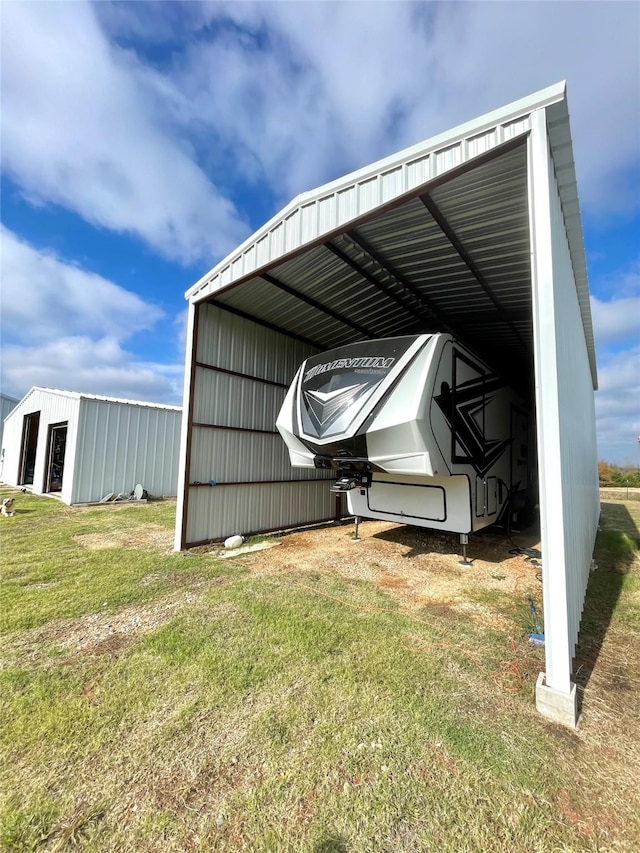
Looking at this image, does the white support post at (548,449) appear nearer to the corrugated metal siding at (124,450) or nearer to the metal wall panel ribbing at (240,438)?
the metal wall panel ribbing at (240,438)

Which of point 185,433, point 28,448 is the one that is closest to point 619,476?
point 185,433

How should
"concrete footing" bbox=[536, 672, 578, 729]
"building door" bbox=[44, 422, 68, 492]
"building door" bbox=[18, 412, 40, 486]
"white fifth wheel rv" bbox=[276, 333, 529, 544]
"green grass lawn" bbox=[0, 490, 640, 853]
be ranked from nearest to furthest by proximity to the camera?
1. "green grass lawn" bbox=[0, 490, 640, 853]
2. "concrete footing" bbox=[536, 672, 578, 729]
3. "white fifth wheel rv" bbox=[276, 333, 529, 544]
4. "building door" bbox=[44, 422, 68, 492]
5. "building door" bbox=[18, 412, 40, 486]

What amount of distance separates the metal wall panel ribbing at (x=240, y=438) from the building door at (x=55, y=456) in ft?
28.2

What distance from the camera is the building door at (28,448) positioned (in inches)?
623

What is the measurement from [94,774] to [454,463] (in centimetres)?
442

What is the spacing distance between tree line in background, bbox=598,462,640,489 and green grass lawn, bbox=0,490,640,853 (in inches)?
893

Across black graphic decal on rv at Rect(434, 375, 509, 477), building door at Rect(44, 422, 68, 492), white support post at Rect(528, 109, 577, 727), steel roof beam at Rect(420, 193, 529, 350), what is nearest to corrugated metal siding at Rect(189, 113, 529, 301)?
steel roof beam at Rect(420, 193, 529, 350)

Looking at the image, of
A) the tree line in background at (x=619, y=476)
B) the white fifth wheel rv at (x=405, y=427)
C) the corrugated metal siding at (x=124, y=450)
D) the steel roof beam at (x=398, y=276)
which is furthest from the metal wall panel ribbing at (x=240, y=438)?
the tree line in background at (x=619, y=476)

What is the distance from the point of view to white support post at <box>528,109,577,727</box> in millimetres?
2424

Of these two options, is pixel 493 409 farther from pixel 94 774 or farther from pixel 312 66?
pixel 94 774

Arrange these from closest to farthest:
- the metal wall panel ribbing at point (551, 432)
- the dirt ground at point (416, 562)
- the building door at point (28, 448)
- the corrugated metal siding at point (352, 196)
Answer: the metal wall panel ribbing at point (551, 432), the corrugated metal siding at point (352, 196), the dirt ground at point (416, 562), the building door at point (28, 448)

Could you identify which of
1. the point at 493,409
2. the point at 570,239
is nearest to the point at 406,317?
the point at 493,409

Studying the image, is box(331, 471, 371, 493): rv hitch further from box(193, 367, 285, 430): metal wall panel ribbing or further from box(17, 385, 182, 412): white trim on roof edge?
box(17, 385, 182, 412): white trim on roof edge

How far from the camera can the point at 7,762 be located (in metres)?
2.01
